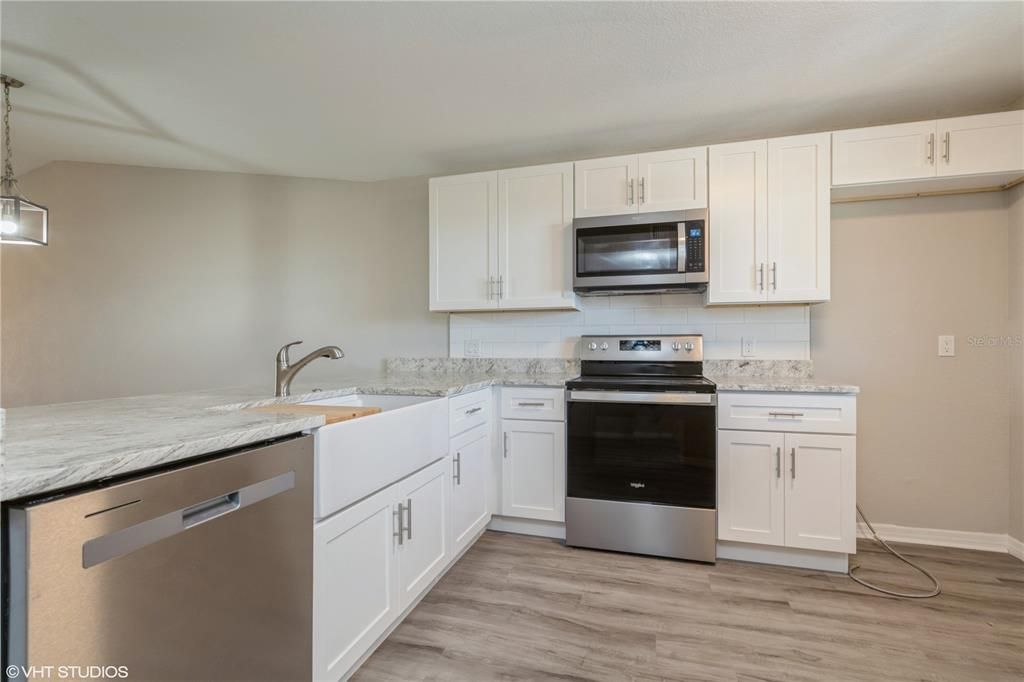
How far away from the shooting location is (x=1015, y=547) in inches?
96.0

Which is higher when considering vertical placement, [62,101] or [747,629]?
[62,101]

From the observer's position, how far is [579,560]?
2.42 meters

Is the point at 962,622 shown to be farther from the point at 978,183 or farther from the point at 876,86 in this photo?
the point at 876,86

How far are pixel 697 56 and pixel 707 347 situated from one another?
160 centimetres

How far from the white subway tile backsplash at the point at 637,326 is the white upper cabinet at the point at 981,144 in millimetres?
963

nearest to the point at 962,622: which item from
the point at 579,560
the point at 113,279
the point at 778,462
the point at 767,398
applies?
the point at 778,462

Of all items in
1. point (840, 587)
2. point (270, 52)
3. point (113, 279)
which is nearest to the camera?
point (270, 52)

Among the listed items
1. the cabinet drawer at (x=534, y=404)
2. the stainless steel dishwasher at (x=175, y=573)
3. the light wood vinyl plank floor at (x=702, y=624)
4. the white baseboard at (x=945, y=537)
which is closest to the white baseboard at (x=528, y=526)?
the light wood vinyl plank floor at (x=702, y=624)

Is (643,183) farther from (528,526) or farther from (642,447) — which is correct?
(528,526)

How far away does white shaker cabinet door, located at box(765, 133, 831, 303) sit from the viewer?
2441mm

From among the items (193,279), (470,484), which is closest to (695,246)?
(470,484)

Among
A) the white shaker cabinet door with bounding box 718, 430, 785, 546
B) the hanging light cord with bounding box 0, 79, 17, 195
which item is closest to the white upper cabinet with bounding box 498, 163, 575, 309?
the white shaker cabinet door with bounding box 718, 430, 785, 546

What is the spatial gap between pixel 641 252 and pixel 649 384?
76 cm

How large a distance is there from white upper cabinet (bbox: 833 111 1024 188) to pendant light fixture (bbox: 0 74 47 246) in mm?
4001
